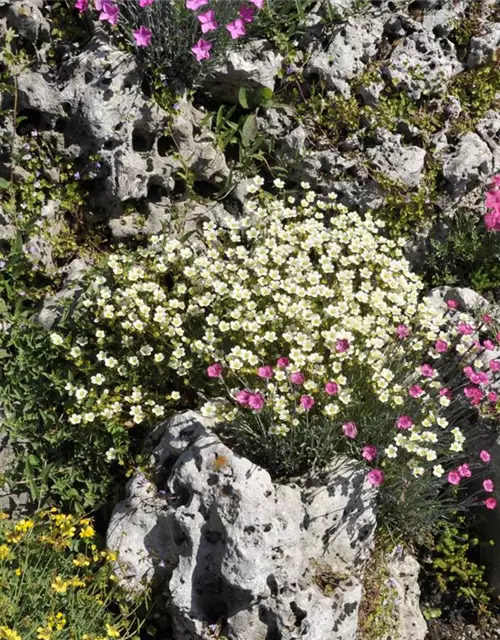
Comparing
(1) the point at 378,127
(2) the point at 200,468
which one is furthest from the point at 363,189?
(2) the point at 200,468

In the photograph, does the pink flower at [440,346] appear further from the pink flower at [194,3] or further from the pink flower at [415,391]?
the pink flower at [194,3]

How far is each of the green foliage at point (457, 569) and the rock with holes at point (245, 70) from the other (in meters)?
3.60

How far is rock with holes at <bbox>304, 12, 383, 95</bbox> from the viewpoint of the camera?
5.93 metres

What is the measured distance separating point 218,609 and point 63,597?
0.84m

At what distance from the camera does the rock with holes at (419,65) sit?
603 cm

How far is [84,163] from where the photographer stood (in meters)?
5.44

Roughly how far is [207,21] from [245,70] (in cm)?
52

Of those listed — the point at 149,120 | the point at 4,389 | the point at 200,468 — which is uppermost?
the point at 149,120

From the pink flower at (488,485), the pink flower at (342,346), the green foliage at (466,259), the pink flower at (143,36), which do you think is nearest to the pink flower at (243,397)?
the pink flower at (342,346)

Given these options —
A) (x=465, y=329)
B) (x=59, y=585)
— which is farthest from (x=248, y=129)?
(x=59, y=585)

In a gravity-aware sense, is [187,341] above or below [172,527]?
above

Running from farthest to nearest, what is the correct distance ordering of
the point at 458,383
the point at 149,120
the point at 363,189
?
the point at 363,189, the point at 149,120, the point at 458,383

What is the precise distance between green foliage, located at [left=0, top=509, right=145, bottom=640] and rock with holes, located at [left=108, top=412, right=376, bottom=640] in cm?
19

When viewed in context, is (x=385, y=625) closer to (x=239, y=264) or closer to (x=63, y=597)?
(x=63, y=597)
